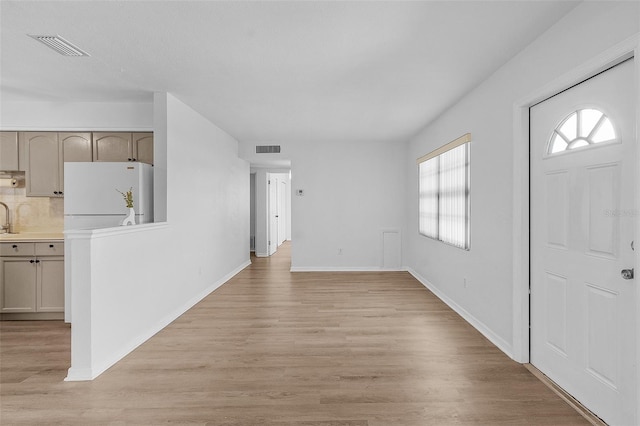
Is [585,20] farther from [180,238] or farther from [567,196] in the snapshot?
[180,238]

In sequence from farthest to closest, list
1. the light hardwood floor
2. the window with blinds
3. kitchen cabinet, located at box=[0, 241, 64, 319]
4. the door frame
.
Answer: the window with blinds, kitchen cabinet, located at box=[0, 241, 64, 319], the door frame, the light hardwood floor

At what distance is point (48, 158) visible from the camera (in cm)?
422

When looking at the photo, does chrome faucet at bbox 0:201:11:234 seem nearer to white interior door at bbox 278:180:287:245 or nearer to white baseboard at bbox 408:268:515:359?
white baseboard at bbox 408:268:515:359

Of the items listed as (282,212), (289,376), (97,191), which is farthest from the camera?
(282,212)

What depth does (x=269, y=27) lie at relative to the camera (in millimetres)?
2379

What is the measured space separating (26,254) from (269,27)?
376 cm

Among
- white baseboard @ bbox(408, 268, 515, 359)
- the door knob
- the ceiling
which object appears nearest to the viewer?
the door knob

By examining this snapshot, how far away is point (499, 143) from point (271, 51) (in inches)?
87.6

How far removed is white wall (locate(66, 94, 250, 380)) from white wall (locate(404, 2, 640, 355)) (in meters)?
3.44

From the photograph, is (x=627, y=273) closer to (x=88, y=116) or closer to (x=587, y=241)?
(x=587, y=241)

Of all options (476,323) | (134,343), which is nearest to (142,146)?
(134,343)

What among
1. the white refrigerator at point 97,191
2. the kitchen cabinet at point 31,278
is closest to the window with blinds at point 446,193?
the white refrigerator at point 97,191

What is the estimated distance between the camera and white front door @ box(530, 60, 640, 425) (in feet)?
6.00

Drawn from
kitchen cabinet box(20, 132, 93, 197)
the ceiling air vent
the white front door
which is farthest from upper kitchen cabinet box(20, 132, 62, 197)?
the white front door
